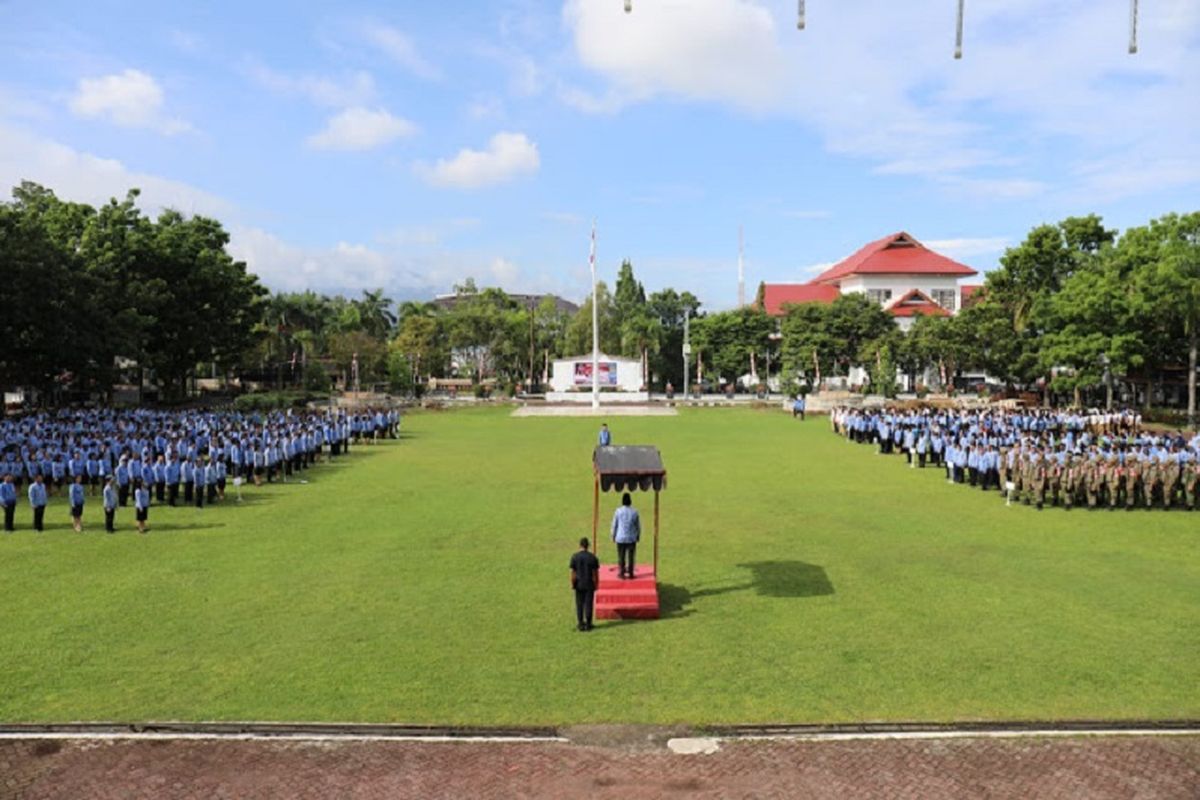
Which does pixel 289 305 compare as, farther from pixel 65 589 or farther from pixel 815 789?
pixel 815 789

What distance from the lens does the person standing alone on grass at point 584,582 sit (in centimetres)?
1112

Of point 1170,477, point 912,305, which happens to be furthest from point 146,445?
point 912,305

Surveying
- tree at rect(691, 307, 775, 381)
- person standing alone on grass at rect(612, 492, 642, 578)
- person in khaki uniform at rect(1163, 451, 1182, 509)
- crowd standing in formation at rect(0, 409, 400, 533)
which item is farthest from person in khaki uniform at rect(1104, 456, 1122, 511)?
tree at rect(691, 307, 775, 381)

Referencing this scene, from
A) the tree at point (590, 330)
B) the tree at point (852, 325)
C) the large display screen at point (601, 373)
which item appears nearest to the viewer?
the tree at point (852, 325)

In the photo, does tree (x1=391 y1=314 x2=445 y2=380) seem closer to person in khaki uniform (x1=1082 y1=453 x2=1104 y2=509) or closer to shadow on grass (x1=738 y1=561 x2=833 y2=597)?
person in khaki uniform (x1=1082 y1=453 x2=1104 y2=509)

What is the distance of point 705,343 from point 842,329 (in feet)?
40.1

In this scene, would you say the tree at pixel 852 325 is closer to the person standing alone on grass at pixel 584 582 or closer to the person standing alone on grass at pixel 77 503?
the person standing alone on grass at pixel 77 503

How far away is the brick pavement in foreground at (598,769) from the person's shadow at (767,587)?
4.16 m

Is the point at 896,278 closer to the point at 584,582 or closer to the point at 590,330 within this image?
the point at 590,330

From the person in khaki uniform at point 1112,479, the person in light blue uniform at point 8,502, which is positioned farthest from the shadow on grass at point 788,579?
the person in light blue uniform at point 8,502

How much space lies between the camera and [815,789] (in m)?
7.48

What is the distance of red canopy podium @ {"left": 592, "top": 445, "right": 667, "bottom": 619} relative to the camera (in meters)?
11.9

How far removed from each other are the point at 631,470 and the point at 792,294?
7836 cm

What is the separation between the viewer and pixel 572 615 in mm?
11961
